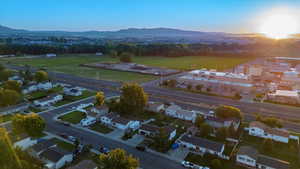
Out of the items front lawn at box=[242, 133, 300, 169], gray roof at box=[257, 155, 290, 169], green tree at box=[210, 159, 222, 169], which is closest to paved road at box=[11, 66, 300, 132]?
front lawn at box=[242, 133, 300, 169]

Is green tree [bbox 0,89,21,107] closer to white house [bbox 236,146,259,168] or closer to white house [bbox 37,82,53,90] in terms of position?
white house [bbox 37,82,53,90]

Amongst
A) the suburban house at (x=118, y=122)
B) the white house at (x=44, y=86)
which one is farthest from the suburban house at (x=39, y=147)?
the white house at (x=44, y=86)

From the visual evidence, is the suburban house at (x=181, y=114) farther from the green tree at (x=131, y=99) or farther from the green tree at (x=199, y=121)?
the green tree at (x=131, y=99)

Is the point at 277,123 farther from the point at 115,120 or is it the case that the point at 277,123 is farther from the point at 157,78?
the point at 157,78

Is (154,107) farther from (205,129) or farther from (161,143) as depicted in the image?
(161,143)

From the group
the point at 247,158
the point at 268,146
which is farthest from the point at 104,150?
the point at 268,146

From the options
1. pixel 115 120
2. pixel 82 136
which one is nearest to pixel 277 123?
pixel 115 120
